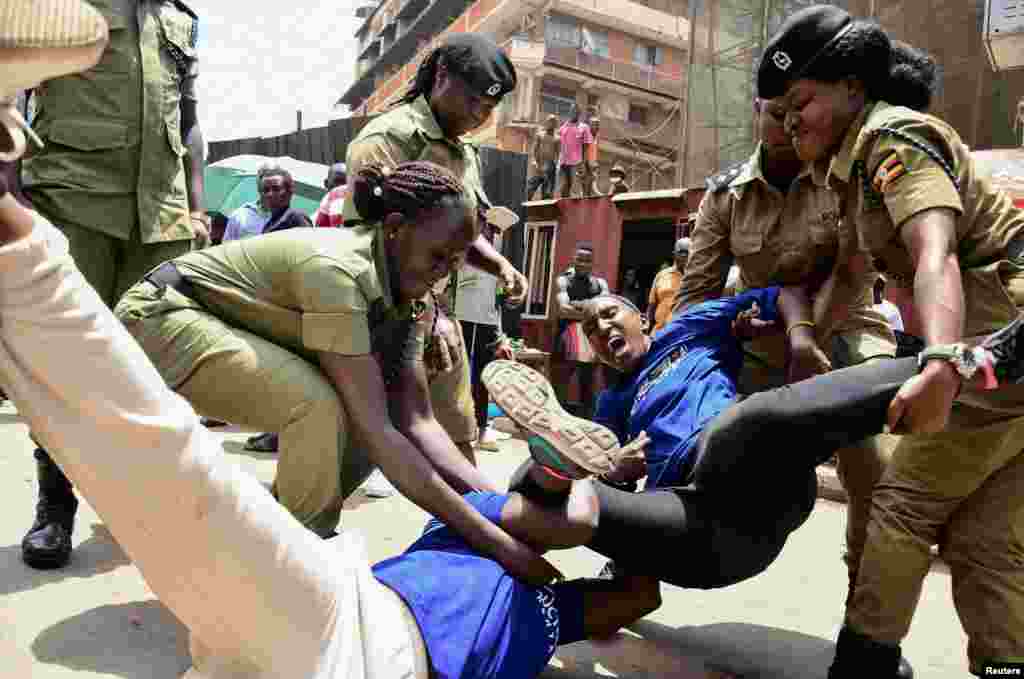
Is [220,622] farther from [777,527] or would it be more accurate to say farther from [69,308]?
[777,527]

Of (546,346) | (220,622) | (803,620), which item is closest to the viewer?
(220,622)

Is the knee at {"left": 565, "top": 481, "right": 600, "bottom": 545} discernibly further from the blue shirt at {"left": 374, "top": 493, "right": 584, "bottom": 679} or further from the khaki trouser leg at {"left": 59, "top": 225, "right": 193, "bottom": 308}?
the khaki trouser leg at {"left": 59, "top": 225, "right": 193, "bottom": 308}

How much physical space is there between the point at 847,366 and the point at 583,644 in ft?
3.56

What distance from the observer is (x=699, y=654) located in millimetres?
2330

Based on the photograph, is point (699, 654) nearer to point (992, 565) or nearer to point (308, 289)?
point (992, 565)

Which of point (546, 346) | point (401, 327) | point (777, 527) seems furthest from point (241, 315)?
point (546, 346)

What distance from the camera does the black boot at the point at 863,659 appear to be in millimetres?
1970

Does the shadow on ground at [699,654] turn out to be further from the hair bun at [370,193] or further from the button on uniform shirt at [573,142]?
the button on uniform shirt at [573,142]

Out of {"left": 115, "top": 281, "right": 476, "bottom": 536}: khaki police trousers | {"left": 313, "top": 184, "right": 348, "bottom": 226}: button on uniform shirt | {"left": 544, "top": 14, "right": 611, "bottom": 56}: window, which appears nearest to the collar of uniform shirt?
{"left": 115, "top": 281, "right": 476, "bottom": 536}: khaki police trousers

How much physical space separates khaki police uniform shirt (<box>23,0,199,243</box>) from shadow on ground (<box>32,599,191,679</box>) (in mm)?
1142

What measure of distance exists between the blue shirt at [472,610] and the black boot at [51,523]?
1207 mm

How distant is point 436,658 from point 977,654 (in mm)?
1209

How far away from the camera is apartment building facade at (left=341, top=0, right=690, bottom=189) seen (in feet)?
92.8

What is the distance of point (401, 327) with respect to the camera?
241 cm
